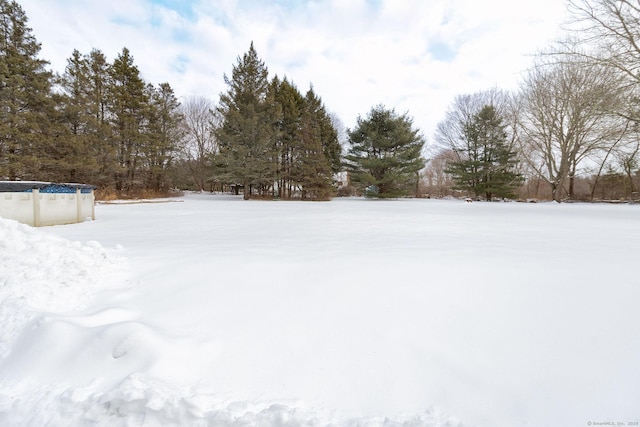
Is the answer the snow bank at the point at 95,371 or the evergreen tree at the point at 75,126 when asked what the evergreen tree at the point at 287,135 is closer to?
the evergreen tree at the point at 75,126

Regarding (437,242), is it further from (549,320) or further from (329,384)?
(329,384)

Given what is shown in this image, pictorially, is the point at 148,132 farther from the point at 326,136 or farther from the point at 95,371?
the point at 95,371

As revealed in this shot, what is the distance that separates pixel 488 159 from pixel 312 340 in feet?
75.8

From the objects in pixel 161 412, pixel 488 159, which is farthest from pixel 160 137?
pixel 488 159

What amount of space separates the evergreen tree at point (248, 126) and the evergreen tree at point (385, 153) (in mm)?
6579

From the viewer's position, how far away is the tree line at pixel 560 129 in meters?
8.47

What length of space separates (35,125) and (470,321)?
18.0 m

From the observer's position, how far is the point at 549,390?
1250mm

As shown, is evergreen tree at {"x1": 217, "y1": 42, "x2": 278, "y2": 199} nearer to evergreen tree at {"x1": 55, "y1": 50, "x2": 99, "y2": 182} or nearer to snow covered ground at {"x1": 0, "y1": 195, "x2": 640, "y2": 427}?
evergreen tree at {"x1": 55, "y1": 50, "x2": 99, "y2": 182}

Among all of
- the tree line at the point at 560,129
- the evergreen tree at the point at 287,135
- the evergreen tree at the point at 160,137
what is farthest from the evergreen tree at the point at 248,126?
the tree line at the point at 560,129

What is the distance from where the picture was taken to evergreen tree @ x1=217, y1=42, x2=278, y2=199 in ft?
57.1

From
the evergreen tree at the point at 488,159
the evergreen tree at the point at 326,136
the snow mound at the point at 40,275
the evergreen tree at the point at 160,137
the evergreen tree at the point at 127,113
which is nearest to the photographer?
the snow mound at the point at 40,275

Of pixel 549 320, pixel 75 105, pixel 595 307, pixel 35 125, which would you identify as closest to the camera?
pixel 549 320

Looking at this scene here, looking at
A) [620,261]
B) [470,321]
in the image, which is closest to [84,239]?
[470,321]
